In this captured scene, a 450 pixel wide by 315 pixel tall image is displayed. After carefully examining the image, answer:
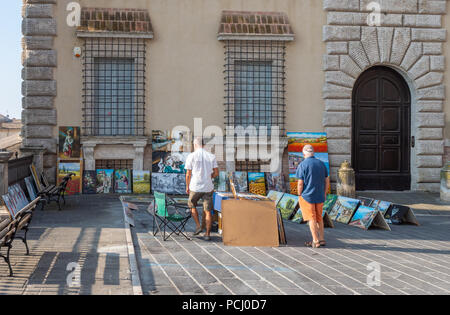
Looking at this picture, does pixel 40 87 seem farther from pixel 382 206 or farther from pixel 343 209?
pixel 382 206

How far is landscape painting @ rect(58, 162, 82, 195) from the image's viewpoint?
50.4 ft

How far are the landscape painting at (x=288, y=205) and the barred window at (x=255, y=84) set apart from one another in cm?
411

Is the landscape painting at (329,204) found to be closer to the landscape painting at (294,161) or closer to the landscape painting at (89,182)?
the landscape painting at (294,161)

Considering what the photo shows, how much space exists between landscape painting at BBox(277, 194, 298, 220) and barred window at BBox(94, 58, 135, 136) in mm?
5621

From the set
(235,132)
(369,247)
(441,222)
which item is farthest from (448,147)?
(369,247)

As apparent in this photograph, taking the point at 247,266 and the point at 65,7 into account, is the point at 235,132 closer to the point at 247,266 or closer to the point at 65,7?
the point at 65,7

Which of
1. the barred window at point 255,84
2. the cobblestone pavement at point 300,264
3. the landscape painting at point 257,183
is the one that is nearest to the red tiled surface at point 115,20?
the barred window at point 255,84

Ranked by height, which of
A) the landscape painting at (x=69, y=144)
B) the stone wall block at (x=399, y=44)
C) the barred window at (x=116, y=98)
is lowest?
the landscape painting at (x=69, y=144)

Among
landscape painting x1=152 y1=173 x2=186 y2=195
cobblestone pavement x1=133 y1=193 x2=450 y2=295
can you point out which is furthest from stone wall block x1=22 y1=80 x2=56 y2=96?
cobblestone pavement x1=133 y1=193 x2=450 y2=295

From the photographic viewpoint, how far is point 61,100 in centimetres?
1566

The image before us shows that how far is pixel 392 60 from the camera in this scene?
53.8ft

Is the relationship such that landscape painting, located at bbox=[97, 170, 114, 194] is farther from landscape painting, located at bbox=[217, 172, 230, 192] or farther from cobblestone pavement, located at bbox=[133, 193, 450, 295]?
cobblestone pavement, located at bbox=[133, 193, 450, 295]

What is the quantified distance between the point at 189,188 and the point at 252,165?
22.8 feet

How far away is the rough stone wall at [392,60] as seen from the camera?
1631 cm
